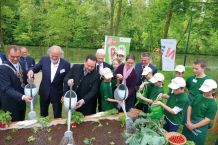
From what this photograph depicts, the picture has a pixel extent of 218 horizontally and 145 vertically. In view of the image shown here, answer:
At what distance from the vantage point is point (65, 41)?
52.2 feet

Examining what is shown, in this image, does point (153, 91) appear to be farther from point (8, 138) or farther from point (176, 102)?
point (8, 138)

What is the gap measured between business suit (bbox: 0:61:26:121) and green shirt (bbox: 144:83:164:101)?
183cm

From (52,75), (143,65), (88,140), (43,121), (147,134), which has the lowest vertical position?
(88,140)

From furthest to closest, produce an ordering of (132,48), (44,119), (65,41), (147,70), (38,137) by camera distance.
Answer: (132,48) → (65,41) → (147,70) → (44,119) → (38,137)

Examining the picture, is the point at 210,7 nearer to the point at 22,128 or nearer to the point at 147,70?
the point at 147,70

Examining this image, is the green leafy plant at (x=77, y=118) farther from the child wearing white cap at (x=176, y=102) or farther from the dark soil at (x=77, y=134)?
the child wearing white cap at (x=176, y=102)

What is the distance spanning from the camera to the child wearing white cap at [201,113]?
339 centimetres

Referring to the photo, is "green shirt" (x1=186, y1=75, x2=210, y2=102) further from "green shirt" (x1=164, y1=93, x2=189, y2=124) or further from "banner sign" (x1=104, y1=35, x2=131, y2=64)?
"banner sign" (x1=104, y1=35, x2=131, y2=64)

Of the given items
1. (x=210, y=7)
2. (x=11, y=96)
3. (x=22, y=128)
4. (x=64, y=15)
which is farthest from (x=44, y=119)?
(x=64, y=15)

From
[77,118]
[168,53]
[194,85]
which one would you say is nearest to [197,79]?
[194,85]

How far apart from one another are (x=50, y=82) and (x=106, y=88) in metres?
0.95

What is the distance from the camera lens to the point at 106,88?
4.08 m

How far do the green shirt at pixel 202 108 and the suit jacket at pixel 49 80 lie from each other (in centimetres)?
206

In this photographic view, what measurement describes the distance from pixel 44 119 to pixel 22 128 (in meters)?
0.30
